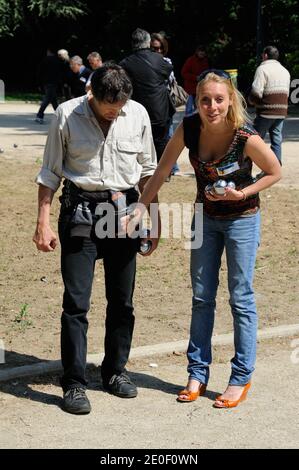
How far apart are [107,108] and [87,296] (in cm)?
101

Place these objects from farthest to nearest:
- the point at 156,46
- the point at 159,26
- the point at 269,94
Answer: the point at 159,26
the point at 269,94
the point at 156,46

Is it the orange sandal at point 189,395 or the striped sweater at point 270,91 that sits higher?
the striped sweater at point 270,91

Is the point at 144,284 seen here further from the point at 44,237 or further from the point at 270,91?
the point at 270,91

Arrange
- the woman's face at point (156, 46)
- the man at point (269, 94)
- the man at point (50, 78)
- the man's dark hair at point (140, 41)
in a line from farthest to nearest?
the man at point (50, 78)
the man at point (269, 94)
the woman's face at point (156, 46)
the man's dark hair at point (140, 41)

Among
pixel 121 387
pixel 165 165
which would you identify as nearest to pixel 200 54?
pixel 165 165

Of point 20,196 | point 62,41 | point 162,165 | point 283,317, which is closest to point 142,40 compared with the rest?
point 20,196

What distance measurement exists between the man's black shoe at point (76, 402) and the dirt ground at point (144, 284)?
2.60 ft

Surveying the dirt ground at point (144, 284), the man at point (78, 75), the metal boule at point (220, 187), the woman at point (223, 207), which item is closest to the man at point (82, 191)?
the woman at point (223, 207)

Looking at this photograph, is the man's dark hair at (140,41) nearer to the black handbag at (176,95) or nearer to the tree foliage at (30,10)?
the black handbag at (176,95)

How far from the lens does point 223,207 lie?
203 inches

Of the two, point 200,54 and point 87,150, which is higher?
point 87,150

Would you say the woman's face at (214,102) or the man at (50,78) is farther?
the man at (50,78)

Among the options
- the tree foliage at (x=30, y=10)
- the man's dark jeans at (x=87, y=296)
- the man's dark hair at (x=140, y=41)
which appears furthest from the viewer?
the tree foliage at (x=30, y=10)

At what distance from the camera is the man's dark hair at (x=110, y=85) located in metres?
4.94
